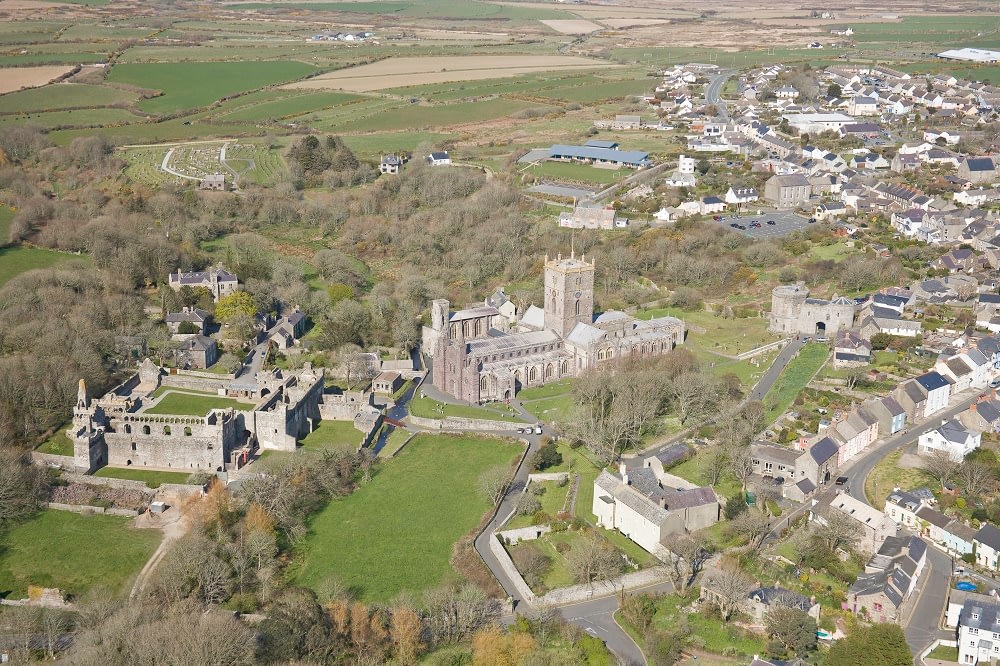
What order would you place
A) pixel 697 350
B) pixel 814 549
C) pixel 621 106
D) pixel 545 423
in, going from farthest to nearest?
pixel 621 106 < pixel 697 350 < pixel 545 423 < pixel 814 549

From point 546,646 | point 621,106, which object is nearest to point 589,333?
point 546,646

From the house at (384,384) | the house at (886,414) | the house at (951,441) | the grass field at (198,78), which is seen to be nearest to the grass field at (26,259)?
the house at (384,384)

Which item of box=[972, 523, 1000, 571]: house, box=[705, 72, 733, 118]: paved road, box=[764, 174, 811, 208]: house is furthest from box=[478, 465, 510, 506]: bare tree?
box=[705, 72, 733, 118]: paved road

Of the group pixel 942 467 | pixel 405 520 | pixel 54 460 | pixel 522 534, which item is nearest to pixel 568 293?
pixel 405 520

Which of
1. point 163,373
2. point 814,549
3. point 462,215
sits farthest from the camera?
point 462,215

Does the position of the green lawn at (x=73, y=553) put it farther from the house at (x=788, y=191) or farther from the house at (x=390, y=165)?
the house at (x=390, y=165)

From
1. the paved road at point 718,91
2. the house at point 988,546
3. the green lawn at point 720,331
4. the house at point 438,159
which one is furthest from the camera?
the paved road at point 718,91

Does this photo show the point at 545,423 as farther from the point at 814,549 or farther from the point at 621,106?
the point at 621,106
